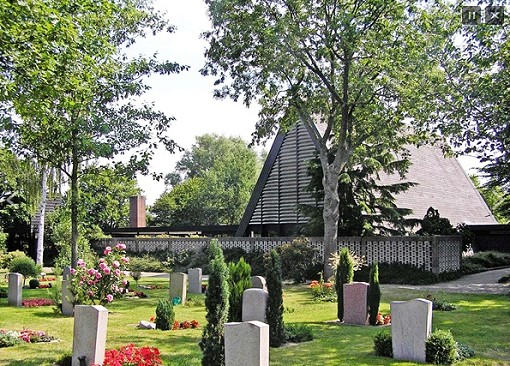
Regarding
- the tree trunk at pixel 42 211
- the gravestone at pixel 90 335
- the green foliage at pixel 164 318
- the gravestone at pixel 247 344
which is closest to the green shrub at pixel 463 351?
the gravestone at pixel 247 344

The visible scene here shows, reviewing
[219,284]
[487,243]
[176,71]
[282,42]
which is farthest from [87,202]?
[487,243]

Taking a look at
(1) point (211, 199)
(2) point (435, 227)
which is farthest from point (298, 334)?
(1) point (211, 199)

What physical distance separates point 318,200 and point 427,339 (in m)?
18.0

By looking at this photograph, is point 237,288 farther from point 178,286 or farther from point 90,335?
point 178,286

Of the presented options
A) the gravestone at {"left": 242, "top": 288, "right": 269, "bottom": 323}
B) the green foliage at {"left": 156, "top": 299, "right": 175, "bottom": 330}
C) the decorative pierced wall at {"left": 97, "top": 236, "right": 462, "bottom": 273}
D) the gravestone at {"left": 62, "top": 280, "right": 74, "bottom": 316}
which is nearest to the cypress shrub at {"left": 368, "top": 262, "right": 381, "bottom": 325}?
the gravestone at {"left": 242, "top": 288, "right": 269, "bottom": 323}

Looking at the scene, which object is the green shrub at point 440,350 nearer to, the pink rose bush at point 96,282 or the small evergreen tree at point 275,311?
the small evergreen tree at point 275,311

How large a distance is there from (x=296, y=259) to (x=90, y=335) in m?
16.1

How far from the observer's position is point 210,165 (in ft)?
269

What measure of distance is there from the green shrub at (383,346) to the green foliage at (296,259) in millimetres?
13654

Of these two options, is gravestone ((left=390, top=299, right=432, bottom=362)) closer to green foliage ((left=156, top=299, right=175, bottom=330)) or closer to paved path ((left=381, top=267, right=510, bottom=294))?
green foliage ((left=156, top=299, right=175, bottom=330))

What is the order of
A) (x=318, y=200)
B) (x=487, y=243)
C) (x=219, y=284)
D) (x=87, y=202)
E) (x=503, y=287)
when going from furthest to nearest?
(x=487, y=243) < (x=318, y=200) < (x=503, y=287) < (x=87, y=202) < (x=219, y=284)

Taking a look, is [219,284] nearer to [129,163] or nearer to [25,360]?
[25,360]

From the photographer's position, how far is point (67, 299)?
14.9m

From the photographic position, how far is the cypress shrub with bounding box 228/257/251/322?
34.4ft
